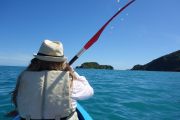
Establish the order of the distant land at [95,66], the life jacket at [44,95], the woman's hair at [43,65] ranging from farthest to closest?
the distant land at [95,66], the woman's hair at [43,65], the life jacket at [44,95]

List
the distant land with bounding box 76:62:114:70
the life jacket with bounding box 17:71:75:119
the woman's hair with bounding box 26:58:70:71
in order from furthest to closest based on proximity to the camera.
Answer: the distant land with bounding box 76:62:114:70 → the woman's hair with bounding box 26:58:70:71 → the life jacket with bounding box 17:71:75:119

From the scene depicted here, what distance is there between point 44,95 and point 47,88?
103 mm

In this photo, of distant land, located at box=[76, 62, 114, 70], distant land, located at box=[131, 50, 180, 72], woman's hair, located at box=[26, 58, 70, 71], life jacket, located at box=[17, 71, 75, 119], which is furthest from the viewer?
distant land, located at box=[76, 62, 114, 70]

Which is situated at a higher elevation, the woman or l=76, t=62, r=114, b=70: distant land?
l=76, t=62, r=114, b=70: distant land

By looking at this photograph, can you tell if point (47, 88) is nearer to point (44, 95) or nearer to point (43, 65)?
point (44, 95)

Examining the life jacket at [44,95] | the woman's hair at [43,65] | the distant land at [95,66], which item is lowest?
the life jacket at [44,95]

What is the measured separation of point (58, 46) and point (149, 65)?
14251 cm

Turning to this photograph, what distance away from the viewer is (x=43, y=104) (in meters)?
3.48

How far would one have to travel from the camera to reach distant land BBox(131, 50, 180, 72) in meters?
131

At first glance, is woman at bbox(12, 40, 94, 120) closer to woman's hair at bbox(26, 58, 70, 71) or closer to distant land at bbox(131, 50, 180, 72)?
woman's hair at bbox(26, 58, 70, 71)

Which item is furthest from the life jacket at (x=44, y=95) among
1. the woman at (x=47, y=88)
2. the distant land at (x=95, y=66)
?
the distant land at (x=95, y=66)

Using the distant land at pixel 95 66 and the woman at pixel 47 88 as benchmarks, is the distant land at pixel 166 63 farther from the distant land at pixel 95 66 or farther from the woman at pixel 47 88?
the woman at pixel 47 88

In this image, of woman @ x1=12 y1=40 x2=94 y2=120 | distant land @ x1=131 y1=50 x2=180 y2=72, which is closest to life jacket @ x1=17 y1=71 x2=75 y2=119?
woman @ x1=12 y1=40 x2=94 y2=120

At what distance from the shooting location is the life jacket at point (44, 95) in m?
3.49
